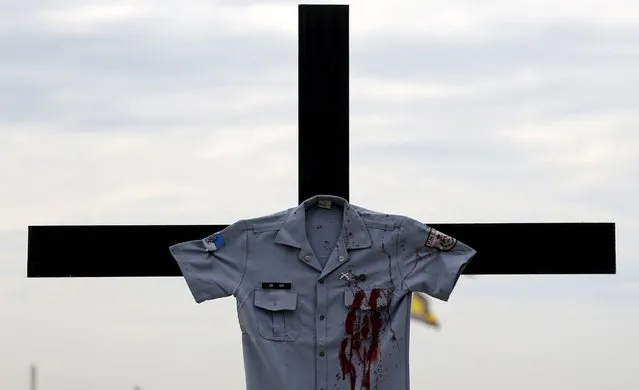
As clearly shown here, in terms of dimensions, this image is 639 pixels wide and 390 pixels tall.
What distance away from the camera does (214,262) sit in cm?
791

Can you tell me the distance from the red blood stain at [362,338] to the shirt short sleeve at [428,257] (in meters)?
0.18

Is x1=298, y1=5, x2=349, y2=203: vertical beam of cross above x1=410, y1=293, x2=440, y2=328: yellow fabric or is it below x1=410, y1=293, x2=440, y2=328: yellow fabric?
above

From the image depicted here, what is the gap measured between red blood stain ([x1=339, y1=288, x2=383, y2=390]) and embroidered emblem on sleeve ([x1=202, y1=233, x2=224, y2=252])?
0.63 meters

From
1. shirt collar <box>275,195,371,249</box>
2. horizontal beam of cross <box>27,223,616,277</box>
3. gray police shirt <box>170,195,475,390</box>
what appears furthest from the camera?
horizontal beam of cross <box>27,223,616,277</box>

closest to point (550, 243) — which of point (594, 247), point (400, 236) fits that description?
point (594, 247)

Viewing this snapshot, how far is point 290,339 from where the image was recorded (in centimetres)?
782

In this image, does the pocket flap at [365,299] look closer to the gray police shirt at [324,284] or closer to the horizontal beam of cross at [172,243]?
the gray police shirt at [324,284]

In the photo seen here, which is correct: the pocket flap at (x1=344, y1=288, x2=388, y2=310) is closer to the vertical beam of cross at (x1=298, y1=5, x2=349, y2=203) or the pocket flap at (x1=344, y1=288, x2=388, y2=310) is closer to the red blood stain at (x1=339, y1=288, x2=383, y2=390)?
the red blood stain at (x1=339, y1=288, x2=383, y2=390)

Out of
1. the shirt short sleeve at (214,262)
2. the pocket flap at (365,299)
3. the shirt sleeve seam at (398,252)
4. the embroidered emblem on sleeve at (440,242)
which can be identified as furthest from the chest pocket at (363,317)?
the shirt short sleeve at (214,262)

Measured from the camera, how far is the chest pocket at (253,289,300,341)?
7820 mm

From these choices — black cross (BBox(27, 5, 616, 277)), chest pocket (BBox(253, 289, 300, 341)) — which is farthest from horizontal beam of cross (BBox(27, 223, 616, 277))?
chest pocket (BBox(253, 289, 300, 341))

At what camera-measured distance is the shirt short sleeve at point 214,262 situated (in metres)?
7.85

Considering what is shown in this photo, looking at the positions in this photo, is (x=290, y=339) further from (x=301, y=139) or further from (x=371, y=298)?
(x=301, y=139)

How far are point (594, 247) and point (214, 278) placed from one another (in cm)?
172
